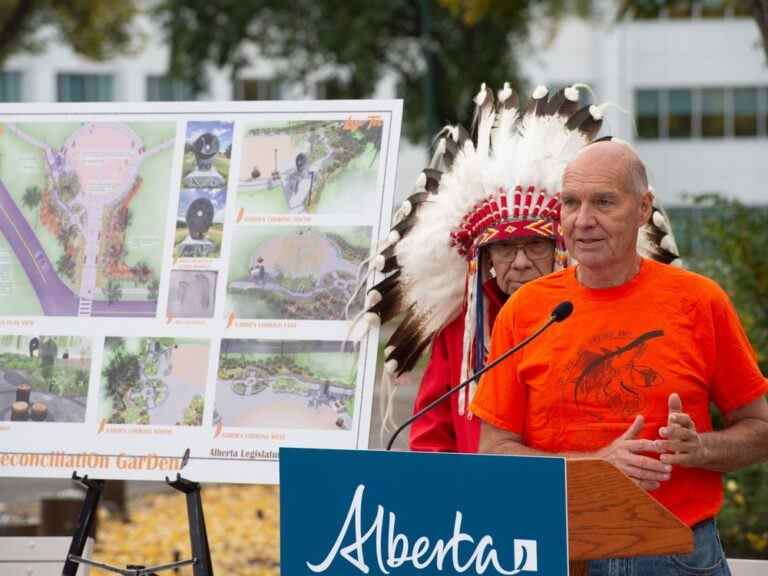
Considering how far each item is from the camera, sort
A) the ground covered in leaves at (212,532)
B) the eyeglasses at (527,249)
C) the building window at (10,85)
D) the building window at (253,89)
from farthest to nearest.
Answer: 1. the building window at (10,85)
2. the building window at (253,89)
3. the ground covered in leaves at (212,532)
4. the eyeglasses at (527,249)

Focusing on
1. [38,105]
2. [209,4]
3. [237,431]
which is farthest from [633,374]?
[209,4]

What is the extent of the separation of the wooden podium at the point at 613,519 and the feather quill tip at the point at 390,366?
4.82 feet

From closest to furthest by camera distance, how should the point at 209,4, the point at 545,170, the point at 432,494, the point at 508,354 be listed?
the point at 432,494, the point at 508,354, the point at 545,170, the point at 209,4

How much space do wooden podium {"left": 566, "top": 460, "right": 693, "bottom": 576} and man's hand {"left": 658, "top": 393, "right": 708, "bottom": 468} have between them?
0.27 meters

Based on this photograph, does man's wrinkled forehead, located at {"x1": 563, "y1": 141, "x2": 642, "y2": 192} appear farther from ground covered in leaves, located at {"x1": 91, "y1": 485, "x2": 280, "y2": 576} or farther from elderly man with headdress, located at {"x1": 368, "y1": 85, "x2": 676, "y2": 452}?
ground covered in leaves, located at {"x1": 91, "y1": 485, "x2": 280, "y2": 576}

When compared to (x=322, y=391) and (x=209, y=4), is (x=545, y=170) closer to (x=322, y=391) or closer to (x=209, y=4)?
(x=322, y=391)

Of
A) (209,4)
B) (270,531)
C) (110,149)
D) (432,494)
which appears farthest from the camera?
(209,4)

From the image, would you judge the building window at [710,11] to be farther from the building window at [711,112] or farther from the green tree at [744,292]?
the green tree at [744,292]

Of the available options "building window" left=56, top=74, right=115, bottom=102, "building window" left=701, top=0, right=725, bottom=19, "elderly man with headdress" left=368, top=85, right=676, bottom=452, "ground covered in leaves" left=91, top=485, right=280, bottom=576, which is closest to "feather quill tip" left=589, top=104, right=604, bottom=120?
"elderly man with headdress" left=368, top=85, right=676, bottom=452

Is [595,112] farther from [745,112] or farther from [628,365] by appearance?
[745,112]

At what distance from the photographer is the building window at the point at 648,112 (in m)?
41.6

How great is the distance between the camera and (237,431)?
439 cm

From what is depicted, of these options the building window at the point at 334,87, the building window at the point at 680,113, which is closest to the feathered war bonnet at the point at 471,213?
the building window at the point at 334,87

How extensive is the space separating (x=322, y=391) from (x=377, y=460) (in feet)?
4.10
